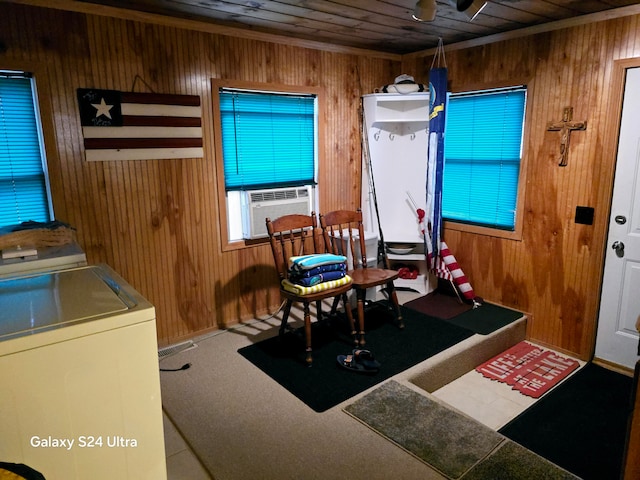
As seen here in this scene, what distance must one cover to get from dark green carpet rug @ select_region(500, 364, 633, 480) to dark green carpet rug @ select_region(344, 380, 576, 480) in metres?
0.45

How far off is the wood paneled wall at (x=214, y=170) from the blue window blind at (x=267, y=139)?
0.15 meters

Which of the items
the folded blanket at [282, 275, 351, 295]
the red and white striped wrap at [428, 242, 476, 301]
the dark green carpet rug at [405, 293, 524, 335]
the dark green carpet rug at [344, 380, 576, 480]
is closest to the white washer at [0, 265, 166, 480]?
the dark green carpet rug at [344, 380, 576, 480]

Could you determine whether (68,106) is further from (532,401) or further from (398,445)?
(532,401)

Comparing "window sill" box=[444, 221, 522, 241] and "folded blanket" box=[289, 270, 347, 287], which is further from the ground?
"window sill" box=[444, 221, 522, 241]

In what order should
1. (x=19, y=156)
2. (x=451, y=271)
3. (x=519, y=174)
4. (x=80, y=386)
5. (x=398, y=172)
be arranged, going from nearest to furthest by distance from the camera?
(x=80, y=386) → (x=19, y=156) → (x=519, y=174) → (x=451, y=271) → (x=398, y=172)

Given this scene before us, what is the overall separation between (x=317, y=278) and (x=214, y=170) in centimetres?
113

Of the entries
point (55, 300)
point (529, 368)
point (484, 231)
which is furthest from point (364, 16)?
point (529, 368)

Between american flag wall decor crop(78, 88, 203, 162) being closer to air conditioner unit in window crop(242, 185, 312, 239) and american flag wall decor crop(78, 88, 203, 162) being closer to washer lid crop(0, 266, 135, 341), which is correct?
air conditioner unit in window crop(242, 185, 312, 239)

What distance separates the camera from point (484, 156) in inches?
144

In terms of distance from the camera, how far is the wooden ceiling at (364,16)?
261 centimetres

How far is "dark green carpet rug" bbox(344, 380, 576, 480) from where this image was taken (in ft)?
6.22

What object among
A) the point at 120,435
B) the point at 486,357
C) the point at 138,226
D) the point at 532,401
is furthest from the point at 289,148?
the point at 120,435

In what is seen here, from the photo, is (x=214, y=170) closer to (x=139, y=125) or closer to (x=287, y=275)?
(x=139, y=125)

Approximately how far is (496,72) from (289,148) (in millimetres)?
1713
